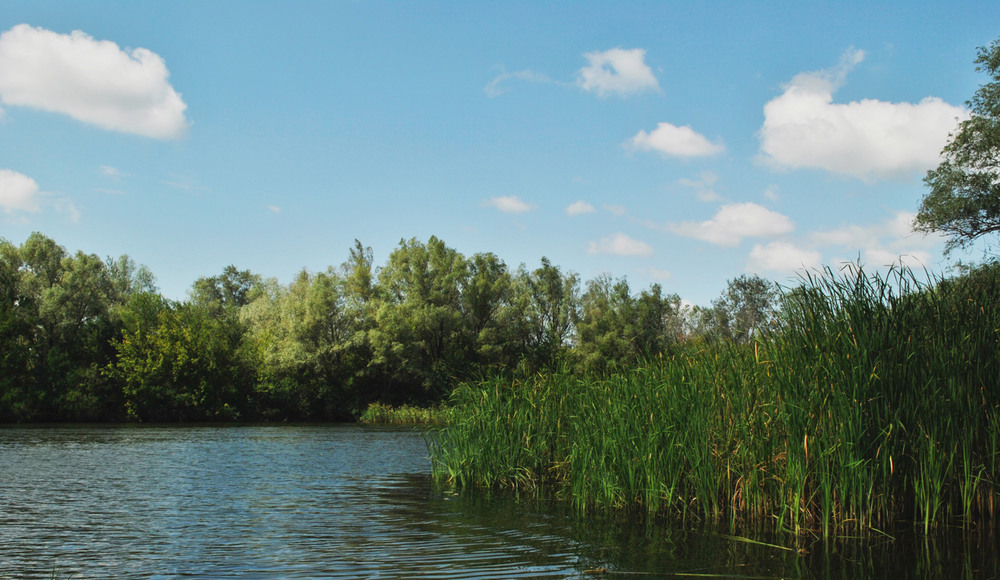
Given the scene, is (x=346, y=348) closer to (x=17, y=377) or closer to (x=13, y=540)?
(x=17, y=377)

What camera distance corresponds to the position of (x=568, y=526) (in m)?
10.7

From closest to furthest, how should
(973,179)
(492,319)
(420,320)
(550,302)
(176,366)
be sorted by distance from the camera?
(973,179), (176,366), (420,320), (492,319), (550,302)

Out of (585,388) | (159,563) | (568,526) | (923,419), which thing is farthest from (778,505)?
(159,563)

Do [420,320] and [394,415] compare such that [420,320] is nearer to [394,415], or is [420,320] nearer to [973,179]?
[394,415]

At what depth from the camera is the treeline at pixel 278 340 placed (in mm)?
54094

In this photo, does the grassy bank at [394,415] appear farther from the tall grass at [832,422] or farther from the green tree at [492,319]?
the tall grass at [832,422]

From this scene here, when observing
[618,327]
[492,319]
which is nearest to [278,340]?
[492,319]

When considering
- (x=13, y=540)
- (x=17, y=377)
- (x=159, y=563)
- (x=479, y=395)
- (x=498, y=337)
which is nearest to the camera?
(x=159, y=563)

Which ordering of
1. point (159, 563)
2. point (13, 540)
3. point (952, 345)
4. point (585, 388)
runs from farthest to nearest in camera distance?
point (585, 388) → point (13, 540) → point (952, 345) → point (159, 563)

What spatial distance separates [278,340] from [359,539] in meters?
55.9

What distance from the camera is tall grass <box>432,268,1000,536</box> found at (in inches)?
342

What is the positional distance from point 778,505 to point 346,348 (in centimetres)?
5432

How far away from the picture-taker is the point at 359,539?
Result: 10172 millimetres

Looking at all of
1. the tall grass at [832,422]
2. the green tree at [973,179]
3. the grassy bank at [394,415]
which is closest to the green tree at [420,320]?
the grassy bank at [394,415]
